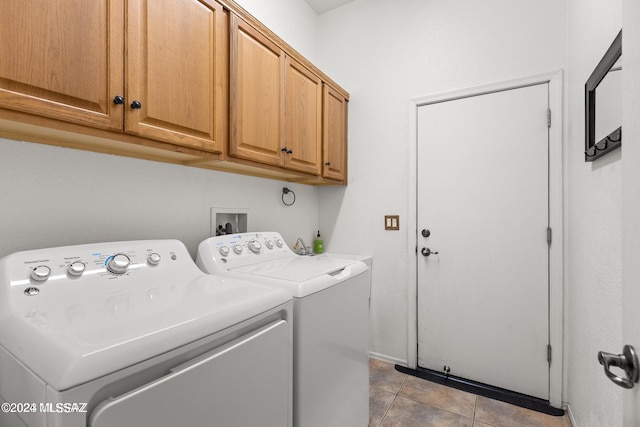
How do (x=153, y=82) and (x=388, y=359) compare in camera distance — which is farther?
(x=388, y=359)

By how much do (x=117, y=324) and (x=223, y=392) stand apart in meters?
0.33

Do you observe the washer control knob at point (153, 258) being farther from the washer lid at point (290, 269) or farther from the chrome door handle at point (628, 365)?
the chrome door handle at point (628, 365)

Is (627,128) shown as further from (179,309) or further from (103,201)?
(103,201)

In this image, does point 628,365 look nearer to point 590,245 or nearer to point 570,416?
point 590,245

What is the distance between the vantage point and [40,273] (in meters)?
0.95

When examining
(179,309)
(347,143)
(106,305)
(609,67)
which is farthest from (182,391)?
(347,143)

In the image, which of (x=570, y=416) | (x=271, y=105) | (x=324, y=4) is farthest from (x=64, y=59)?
(x=570, y=416)

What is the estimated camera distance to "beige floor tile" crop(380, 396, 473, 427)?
1751 mm

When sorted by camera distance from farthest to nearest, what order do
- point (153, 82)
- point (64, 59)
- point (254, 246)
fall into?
point (254, 246)
point (153, 82)
point (64, 59)

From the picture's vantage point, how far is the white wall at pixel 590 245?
1.13 meters

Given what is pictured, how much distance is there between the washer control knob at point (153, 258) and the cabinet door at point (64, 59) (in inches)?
20.2

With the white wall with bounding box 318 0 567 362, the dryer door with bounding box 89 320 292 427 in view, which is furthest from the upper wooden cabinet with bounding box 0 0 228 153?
the white wall with bounding box 318 0 567 362

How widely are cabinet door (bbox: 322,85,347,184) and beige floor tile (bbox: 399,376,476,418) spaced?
1.64m

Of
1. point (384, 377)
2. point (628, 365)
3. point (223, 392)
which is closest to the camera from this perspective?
point (628, 365)
